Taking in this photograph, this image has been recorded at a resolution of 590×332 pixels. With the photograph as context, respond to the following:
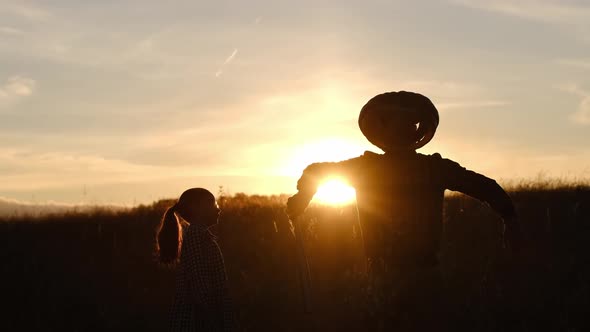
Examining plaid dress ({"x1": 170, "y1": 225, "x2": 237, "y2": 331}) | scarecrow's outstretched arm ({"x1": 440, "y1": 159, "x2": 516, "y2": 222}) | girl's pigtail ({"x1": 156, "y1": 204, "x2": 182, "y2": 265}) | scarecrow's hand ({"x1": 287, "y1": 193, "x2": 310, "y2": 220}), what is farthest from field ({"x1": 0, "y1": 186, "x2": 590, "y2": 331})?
girl's pigtail ({"x1": 156, "y1": 204, "x2": 182, "y2": 265})

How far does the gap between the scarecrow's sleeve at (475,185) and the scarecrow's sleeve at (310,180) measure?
0.75 m

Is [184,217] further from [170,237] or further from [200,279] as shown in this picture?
[200,279]

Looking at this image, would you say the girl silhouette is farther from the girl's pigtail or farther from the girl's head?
the girl's pigtail

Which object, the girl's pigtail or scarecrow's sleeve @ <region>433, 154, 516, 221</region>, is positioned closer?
Answer: scarecrow's sleeve @ <region>433, 154, 516, 221</region>

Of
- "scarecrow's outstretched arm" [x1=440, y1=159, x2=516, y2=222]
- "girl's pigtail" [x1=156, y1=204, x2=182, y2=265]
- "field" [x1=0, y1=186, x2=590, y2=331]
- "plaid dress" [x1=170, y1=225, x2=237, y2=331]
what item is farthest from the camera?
"field" [x1=0, y1=186, x2=590, y2=331]

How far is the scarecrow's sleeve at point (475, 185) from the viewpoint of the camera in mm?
5656

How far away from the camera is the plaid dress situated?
6.04 metres

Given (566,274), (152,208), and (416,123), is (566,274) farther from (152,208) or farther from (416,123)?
(152,208)

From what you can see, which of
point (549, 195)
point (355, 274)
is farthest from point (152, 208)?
point (549, 195)

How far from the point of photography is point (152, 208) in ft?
48.1

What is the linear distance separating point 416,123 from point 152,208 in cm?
1002

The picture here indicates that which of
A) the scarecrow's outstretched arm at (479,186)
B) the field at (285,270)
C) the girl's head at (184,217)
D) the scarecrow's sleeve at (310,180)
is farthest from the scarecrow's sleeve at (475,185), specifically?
the girl's head at (184,217)

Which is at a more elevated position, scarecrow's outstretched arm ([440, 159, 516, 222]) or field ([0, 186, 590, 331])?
scarecrow's outstretched arm ([440, 159, 516, 222])

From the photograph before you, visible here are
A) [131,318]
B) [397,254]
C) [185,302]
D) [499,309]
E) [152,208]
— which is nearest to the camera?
[397,254]
